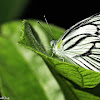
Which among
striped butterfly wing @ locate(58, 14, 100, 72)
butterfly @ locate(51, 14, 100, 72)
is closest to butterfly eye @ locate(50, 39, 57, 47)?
butterfly @ locate(51, 14, 100, 72)

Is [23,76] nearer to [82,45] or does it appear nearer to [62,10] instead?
[82,45]

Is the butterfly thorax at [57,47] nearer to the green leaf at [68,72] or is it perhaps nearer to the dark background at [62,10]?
the green leaf at [68,72]

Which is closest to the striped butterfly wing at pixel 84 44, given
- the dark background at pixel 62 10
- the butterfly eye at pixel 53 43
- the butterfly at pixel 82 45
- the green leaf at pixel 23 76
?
the butterfly at pixel 82 45

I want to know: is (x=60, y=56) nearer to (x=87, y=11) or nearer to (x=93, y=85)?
(x=93, y=85)

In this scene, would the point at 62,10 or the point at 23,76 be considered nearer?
the point at 23,76

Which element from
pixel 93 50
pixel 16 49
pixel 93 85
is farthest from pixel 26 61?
pixel 93 85

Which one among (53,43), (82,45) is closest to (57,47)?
(53,43)
